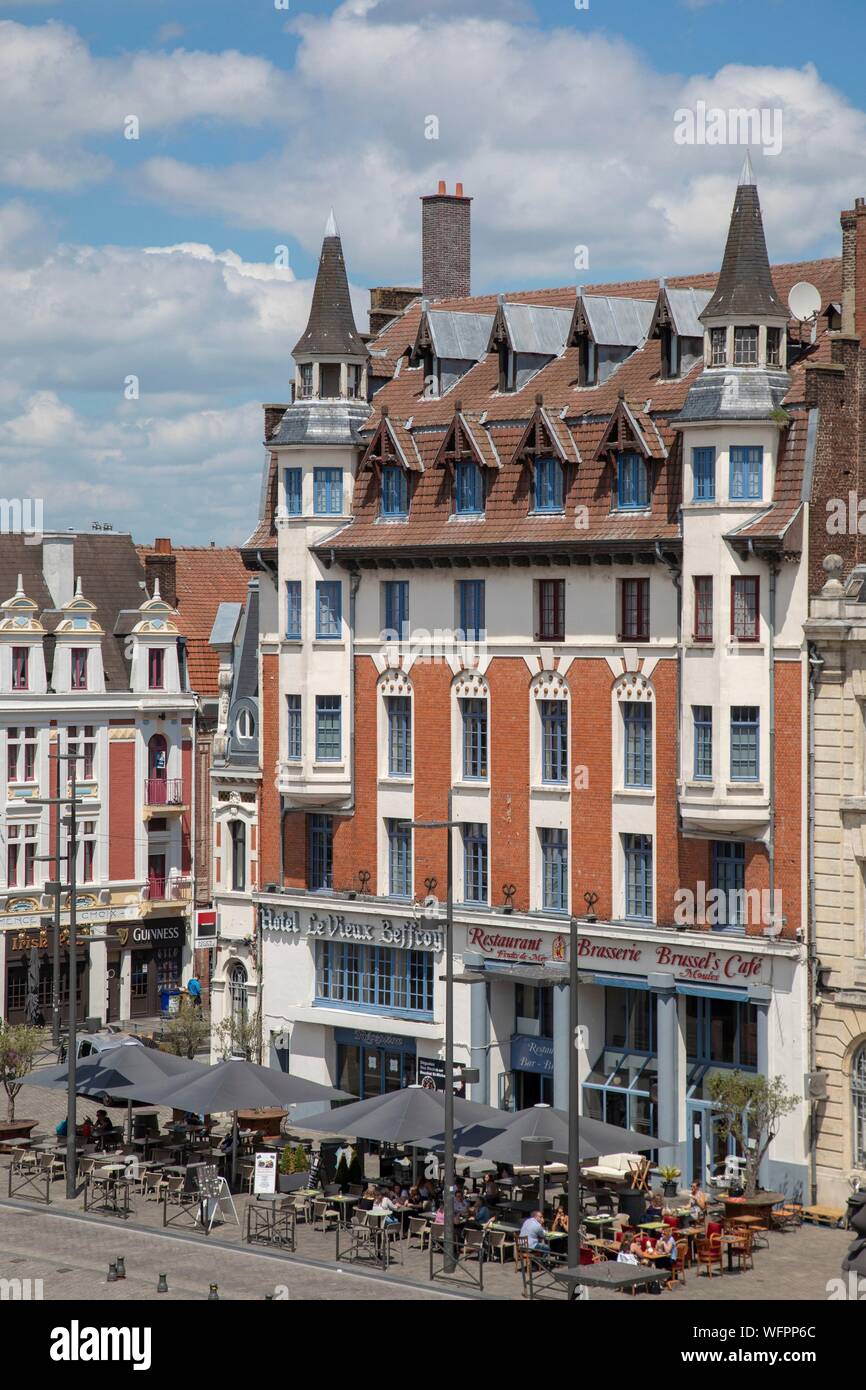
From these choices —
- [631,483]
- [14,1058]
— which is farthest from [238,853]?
[631,483]

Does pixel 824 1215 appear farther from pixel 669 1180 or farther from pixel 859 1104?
pixel 669 1180

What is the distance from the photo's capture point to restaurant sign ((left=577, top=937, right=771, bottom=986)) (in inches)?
2108

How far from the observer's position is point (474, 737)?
6066cm

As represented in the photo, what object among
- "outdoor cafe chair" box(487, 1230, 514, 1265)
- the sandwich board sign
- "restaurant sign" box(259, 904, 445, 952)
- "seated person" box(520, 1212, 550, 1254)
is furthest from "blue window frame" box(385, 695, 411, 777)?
"seated person" box(520, 1212, 550, 1254)

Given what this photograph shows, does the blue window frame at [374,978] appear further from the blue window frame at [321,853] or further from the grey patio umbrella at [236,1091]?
the grey patio umbrella at [236,1091]

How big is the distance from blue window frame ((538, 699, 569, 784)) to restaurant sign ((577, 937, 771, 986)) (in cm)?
417

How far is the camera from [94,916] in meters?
81.8

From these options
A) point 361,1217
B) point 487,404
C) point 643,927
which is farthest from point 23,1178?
point 487,404

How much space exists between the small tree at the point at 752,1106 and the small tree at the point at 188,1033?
22654 millimetres

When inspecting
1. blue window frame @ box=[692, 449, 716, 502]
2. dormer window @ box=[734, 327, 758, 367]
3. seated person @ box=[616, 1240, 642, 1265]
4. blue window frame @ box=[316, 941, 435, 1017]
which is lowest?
seated person @ box=[616, 1240, 642, 1265]

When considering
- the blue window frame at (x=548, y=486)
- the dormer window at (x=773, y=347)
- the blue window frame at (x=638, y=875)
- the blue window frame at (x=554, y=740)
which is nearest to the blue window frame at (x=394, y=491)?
the blue window frame at (x=548, y=486)

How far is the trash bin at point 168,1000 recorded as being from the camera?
82.6 metres

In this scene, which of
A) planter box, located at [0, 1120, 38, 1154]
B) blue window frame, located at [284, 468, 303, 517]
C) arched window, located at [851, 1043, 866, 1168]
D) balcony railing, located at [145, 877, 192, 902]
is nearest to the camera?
arched window, located at [851, 1043, 866, 1168]

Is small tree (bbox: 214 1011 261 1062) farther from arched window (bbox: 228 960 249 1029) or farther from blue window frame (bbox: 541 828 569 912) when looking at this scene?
blue window frame (bbox: 541 828 569 912)
